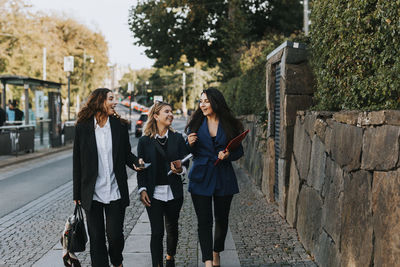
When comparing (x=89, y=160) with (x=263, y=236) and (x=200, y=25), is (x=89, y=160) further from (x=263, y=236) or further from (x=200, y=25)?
(x=200, y=25)

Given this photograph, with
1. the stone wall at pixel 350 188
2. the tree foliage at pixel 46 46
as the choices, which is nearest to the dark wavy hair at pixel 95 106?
the stone wall at pixel 350 188

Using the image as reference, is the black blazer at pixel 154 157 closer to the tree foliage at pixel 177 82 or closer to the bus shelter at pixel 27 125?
the bus shelter at pixel 27 125

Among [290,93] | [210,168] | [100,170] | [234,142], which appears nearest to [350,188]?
[234,142]

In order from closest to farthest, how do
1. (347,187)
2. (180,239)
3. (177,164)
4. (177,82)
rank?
(347,187)
(177,164)
(180,239)
(177,82)

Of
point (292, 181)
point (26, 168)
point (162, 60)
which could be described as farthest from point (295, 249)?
point (162, 60)

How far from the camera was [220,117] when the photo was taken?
16.0 ft

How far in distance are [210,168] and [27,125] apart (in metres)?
14.4

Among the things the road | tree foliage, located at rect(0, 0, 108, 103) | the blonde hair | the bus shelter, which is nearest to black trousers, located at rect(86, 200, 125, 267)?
the blonde hair

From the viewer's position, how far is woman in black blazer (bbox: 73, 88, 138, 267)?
4312 millimetres

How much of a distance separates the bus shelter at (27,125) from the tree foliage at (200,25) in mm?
5405

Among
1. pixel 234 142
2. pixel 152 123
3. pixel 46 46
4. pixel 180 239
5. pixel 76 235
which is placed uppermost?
pixel 46 46

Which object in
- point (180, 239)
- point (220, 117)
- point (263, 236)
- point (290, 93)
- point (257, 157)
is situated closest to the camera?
point (220, 117)

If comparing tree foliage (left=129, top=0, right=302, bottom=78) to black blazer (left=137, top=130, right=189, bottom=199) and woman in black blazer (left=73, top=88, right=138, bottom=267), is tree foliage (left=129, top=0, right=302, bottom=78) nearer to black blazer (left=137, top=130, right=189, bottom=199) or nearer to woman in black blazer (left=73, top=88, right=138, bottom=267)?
black blazer (left=137, top=130, right=189, bottom=199)

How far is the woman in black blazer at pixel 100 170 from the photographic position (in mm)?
4312
